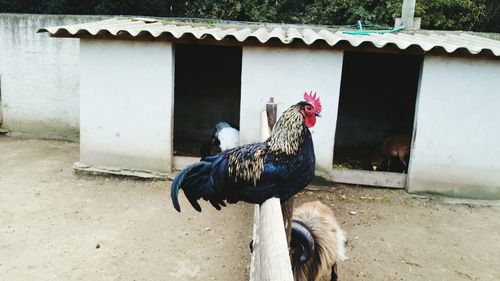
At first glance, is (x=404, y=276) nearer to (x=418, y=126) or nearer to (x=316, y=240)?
(x=316, y=240)

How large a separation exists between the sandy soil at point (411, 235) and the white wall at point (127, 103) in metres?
2.72

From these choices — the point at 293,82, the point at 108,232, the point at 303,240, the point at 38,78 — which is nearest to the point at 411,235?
the point at 303,240

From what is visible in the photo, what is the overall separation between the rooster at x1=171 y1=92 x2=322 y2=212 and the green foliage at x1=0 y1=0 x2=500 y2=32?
14.7m

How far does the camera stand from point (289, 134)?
3217 millimetres

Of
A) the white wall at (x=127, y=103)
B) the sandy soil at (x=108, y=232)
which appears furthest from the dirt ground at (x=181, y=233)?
the white wall at (x=127, y=103)

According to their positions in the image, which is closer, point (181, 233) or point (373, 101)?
point (181, 233)

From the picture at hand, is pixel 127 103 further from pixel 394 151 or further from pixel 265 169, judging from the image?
pixel 265 169

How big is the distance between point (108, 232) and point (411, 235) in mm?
3942

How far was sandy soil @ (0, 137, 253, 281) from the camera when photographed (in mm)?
4898

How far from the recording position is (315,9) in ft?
61.3

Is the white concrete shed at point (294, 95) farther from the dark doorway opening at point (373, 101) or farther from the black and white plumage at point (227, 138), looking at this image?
the dark doorway opening at point (373, 101)

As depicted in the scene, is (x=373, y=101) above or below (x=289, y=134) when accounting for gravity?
below

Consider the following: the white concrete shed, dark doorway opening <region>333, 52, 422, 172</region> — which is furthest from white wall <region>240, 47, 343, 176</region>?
dark doorway opening <region>333, 52, 422, 172</region>

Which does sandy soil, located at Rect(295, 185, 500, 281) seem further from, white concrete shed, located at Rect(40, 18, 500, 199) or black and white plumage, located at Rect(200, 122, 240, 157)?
black and white plumage, located at Rect(200, 122, 240, 157)
